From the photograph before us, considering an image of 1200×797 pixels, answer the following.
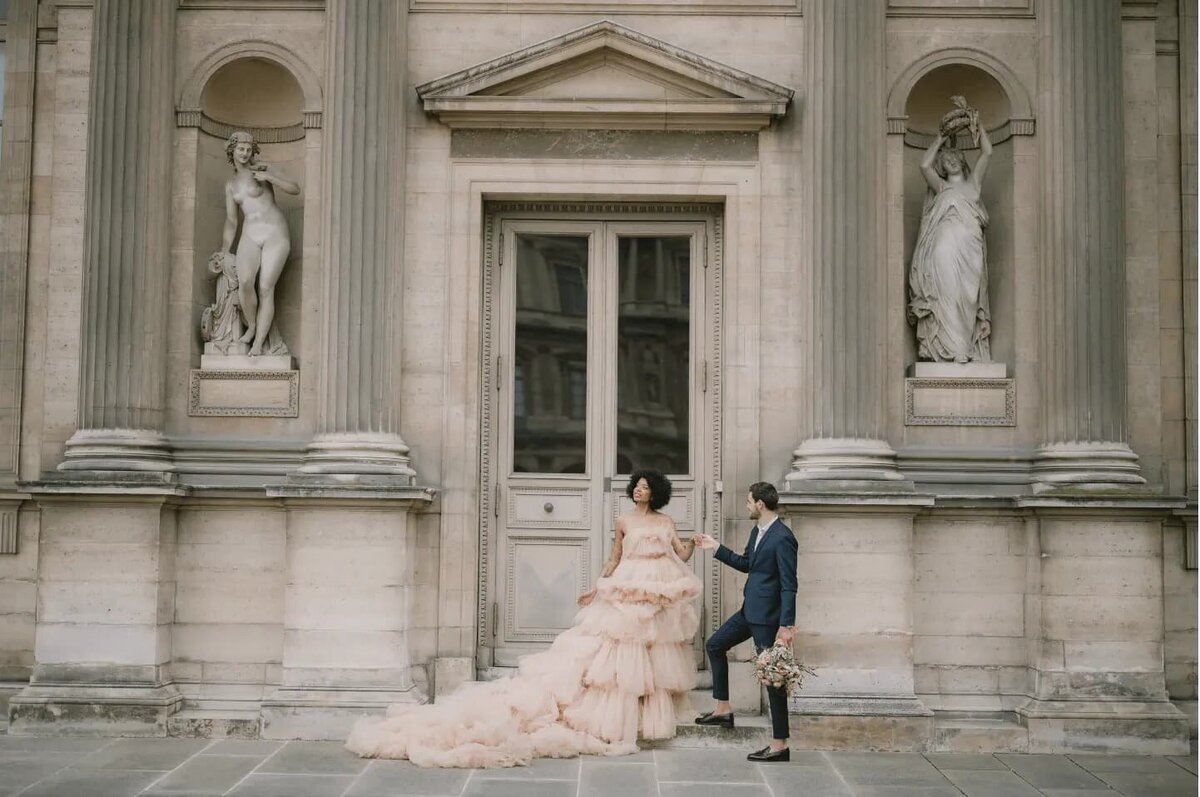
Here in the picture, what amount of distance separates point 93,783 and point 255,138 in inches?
231

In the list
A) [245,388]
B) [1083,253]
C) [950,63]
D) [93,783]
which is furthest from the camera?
[950,63]

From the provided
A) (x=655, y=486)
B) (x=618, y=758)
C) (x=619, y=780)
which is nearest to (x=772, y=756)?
(x=618, y=758)

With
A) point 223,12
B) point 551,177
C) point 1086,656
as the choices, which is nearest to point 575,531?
point 551,177

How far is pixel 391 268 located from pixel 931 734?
5.88 meters

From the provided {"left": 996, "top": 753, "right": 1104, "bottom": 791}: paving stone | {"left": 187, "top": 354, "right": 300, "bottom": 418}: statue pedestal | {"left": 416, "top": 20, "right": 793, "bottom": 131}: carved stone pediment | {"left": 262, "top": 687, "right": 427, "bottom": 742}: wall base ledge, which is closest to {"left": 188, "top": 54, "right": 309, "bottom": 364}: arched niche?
{"left": 187, "top": 354, "right": 300, "bottom": 418}: statue pedestal

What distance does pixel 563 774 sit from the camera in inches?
380

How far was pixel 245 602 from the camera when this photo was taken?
11.4m

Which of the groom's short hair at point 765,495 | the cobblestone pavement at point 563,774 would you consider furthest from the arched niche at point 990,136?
the cobblestone pavement at point 563,774

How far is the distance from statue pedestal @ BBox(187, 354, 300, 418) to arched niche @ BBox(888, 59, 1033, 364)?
5.45 meters

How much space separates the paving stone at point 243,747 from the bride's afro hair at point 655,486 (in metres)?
3.43

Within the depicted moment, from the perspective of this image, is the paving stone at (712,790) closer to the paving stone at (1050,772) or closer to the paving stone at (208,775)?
the paving stone at (1050,772)

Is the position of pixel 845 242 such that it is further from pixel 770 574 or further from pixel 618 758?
pixel 618 758

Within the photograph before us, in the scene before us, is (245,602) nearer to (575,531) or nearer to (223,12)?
(575,531)

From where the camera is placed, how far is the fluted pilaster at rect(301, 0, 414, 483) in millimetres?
11438
